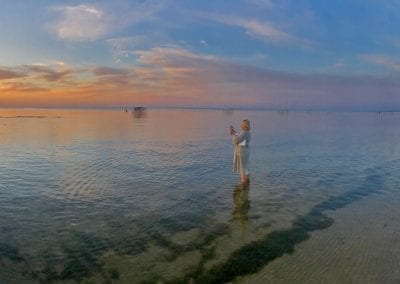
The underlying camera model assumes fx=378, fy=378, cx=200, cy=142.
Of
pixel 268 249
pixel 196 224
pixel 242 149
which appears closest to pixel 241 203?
pixel 196 224

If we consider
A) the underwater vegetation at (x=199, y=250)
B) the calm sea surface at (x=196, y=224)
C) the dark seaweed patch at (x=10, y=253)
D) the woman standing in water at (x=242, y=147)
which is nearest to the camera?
the underwater vegetation at (x=199, y=250)

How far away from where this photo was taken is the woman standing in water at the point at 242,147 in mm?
16609

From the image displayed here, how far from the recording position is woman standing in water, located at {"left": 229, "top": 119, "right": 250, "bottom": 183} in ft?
54.5

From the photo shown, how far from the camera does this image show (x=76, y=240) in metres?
9.83

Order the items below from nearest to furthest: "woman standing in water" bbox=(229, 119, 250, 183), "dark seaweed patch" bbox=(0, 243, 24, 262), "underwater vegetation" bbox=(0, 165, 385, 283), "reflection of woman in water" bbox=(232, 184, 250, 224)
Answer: "underwater vegetation" bbox=(0, 165, 385, 283)
"dark seaweed patch" bbox=(0, 243, 24, 262)
"reflection of woman in water" bbox=(232, 184, 250, 224)
"woman standing in water" bbox=(229, 119, 250, 183)

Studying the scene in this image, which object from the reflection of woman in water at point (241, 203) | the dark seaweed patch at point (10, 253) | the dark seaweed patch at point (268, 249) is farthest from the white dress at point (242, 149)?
the dark seaweed patch at point (10, 253)

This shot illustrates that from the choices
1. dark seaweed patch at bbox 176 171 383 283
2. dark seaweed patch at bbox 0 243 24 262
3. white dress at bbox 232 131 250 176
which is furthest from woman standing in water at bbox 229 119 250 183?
dark seaweed patch at bbox 0 243 24 262

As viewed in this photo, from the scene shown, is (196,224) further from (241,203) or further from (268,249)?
(241,203)

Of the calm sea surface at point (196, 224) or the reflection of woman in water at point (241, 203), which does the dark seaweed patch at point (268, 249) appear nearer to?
the calm sea surface at point (196, 224)

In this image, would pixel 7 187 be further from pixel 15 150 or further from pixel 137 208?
pixel 15 150

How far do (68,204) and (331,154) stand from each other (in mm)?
20956

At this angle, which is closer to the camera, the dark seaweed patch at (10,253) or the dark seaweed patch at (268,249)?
the dark seaweed patch at (268,249)

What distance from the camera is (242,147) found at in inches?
661

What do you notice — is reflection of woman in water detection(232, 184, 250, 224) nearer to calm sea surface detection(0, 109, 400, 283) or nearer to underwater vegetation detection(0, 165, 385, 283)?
calm sea surface detection(0, 109, 400, 283)
